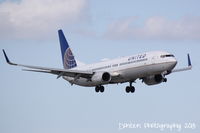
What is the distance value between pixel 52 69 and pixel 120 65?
8307 mm

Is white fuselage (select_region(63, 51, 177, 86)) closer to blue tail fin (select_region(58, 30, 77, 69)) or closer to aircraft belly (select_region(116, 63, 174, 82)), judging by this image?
aircraft belly (select_region(116, 63, 174, 82))

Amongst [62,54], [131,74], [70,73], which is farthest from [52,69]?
[62,54]

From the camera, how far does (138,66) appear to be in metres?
90.9

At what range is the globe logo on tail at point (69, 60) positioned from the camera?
358 ft

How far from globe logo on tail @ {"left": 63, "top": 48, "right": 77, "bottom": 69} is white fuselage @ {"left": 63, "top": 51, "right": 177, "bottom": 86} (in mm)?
13039

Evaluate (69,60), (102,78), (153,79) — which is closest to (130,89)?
(153,79)

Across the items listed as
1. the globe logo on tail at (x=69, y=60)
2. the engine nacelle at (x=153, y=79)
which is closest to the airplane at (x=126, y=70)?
the engine nacelle at (x=153, y=79)

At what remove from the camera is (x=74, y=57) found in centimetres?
11031

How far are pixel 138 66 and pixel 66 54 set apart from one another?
23400 millimetres

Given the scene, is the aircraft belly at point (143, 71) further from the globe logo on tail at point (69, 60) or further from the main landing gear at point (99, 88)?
the globe logo on tail at point (69, 60)

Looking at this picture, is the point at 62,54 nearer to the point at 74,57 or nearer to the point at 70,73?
the point at 74,57

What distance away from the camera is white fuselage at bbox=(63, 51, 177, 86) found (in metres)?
89.8

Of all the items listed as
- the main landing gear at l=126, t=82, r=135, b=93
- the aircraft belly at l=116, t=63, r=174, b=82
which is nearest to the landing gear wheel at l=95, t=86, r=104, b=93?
the main landing gear at l=126, t=82, r=135, b=93

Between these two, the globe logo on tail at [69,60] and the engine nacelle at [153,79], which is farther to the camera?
the globe logo on tail at [69,60]
